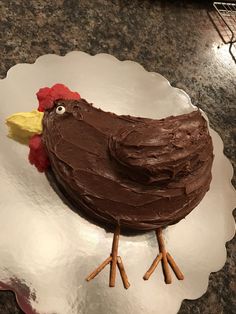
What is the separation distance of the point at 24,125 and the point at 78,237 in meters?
0.29

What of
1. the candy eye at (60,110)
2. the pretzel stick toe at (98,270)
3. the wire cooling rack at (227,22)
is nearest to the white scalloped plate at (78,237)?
the pretzel stick toe at (98,270)

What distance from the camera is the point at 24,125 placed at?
982mm

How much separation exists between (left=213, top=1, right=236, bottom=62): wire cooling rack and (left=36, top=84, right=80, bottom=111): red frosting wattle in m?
0.73

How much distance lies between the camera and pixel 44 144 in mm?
966

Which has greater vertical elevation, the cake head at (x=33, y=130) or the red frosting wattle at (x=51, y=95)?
the red frosting wattle at (x=51, y=95)

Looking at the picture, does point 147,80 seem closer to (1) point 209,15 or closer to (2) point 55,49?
(2) point 55,49

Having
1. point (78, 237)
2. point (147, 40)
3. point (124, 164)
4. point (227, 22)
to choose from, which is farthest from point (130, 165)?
point (227, 22)

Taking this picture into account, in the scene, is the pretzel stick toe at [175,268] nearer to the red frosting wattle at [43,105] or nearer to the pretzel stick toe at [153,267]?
the pretzel stick toe at [153,267]

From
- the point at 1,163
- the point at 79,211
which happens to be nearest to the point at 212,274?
the point at 79,211

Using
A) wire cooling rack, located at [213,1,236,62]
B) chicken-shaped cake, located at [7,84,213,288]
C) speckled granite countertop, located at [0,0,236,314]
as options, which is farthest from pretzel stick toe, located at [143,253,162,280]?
wire cooling rack, located at [213,1,236,62]

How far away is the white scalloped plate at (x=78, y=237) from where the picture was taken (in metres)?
0.86

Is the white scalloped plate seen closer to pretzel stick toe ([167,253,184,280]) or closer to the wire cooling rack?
pretzel stick toe ([167,253,184,280])

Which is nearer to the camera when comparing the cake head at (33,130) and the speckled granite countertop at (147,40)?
the cake head at (33,130)

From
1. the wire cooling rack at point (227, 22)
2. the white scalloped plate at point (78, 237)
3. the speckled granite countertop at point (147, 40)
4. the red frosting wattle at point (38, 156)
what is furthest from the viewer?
the wire cooling rack at point (227, 22)
